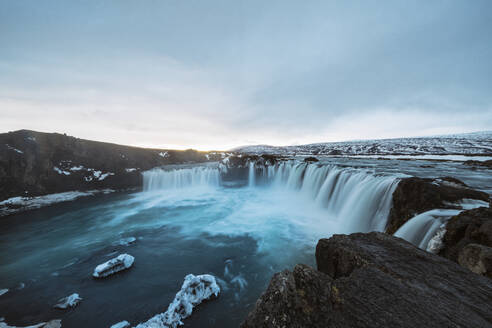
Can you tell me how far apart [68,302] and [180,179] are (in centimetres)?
2498

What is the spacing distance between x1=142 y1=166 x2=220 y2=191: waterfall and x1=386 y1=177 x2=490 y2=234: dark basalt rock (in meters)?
26.7

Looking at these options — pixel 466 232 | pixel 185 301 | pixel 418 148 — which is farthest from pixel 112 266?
pixel 418 148

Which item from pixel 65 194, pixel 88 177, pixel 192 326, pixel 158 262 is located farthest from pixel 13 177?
pixel 192 326

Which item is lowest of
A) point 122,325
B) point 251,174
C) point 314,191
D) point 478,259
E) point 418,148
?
point 122,325

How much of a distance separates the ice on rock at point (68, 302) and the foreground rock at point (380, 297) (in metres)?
8.31

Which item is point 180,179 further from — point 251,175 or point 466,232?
point 466,232

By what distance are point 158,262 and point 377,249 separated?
9423 millimetres

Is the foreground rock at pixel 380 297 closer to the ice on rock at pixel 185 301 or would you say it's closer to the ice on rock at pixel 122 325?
the ice on rock at pixel 185 301

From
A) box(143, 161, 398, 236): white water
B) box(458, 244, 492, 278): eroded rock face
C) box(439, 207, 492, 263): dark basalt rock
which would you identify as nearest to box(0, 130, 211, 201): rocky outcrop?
box(143, 161, 398, 236): white water

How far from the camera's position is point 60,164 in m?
22.3

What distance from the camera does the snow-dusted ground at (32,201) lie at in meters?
16.9

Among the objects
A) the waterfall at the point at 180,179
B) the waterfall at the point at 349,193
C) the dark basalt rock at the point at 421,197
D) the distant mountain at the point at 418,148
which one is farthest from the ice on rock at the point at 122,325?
the distant mountain at the point at 418,148

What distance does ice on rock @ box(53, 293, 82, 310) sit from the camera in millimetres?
5775

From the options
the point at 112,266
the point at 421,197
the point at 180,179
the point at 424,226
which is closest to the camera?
the point at 424,226
